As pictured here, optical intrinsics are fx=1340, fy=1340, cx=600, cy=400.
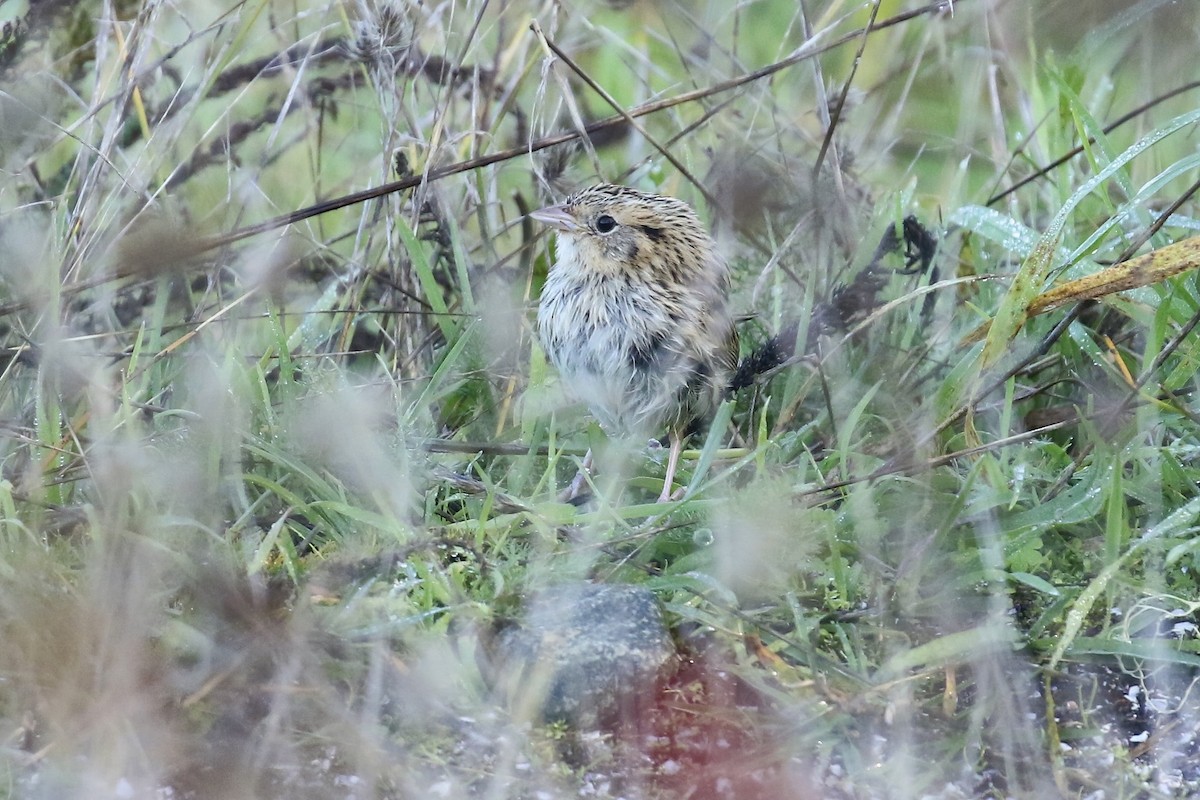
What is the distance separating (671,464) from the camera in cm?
345

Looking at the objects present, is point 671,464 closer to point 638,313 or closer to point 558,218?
point 638,313

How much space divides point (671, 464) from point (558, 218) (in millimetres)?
881

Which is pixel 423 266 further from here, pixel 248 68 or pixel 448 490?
pixel 248 68

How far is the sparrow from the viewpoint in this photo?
11.8ft

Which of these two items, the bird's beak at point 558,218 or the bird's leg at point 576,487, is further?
the bird's beak at point 558,218

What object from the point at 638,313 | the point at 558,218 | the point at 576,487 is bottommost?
the point at 576,487

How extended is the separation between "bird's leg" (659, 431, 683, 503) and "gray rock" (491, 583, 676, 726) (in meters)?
0.57

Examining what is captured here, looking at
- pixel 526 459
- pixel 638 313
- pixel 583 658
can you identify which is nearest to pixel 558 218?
pixel 638 313

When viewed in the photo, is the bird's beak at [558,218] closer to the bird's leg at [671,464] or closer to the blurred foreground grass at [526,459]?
the blurred foreground grass at [526,459]

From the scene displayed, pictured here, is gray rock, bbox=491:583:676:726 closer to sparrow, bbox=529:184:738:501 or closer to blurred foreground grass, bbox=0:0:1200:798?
blurred foreground grass, bbox=0:0:1200:798

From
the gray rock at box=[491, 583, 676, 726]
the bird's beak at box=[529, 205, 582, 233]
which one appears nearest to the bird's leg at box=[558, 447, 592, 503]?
the gray rock at box=[491, 583, 676, 726]

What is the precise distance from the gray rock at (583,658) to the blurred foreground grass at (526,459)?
0.20 ft

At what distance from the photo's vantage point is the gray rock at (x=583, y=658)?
8.30 ft

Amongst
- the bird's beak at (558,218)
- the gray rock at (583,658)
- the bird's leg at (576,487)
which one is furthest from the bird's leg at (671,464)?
the bird's beak at (558,218)
